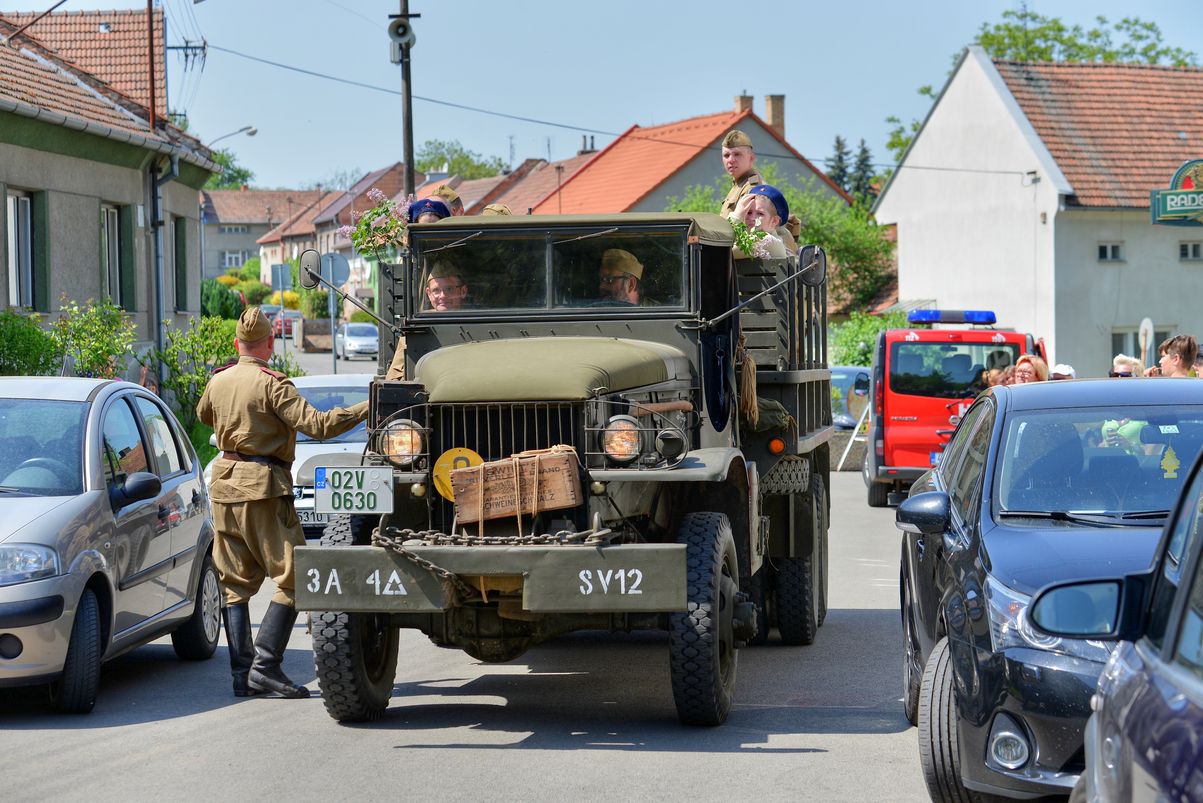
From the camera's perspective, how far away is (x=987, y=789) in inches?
215

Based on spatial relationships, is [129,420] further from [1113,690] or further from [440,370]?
[1113,690]

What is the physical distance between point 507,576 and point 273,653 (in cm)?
196

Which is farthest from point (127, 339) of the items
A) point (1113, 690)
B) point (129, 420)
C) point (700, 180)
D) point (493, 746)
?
point (700, 180)

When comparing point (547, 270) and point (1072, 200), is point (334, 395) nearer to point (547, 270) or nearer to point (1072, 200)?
point (547, 270)

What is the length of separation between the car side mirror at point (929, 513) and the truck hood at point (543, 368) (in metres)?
1.61

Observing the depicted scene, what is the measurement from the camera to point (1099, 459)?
21.6 feet

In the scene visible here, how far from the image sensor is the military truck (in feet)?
23.7

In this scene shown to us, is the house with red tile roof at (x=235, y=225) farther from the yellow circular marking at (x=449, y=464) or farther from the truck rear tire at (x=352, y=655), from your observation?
the yellow circular marking at (x=449, y=464)

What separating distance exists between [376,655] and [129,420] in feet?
7.84

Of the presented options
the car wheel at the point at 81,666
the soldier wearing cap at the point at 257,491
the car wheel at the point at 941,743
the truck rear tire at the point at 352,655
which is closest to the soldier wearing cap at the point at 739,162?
the soldier wearing cap at the point at 257,491

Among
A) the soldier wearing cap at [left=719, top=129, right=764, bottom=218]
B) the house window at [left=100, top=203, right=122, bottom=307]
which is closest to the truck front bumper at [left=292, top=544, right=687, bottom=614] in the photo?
the soldier wearing cap at [left=719, top=129, right=764, bottom=218]

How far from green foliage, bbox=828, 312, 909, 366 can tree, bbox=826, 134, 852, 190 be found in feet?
233

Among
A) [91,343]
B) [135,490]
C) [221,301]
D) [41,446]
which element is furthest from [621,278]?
[221,301]

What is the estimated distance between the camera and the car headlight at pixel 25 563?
308 inches
